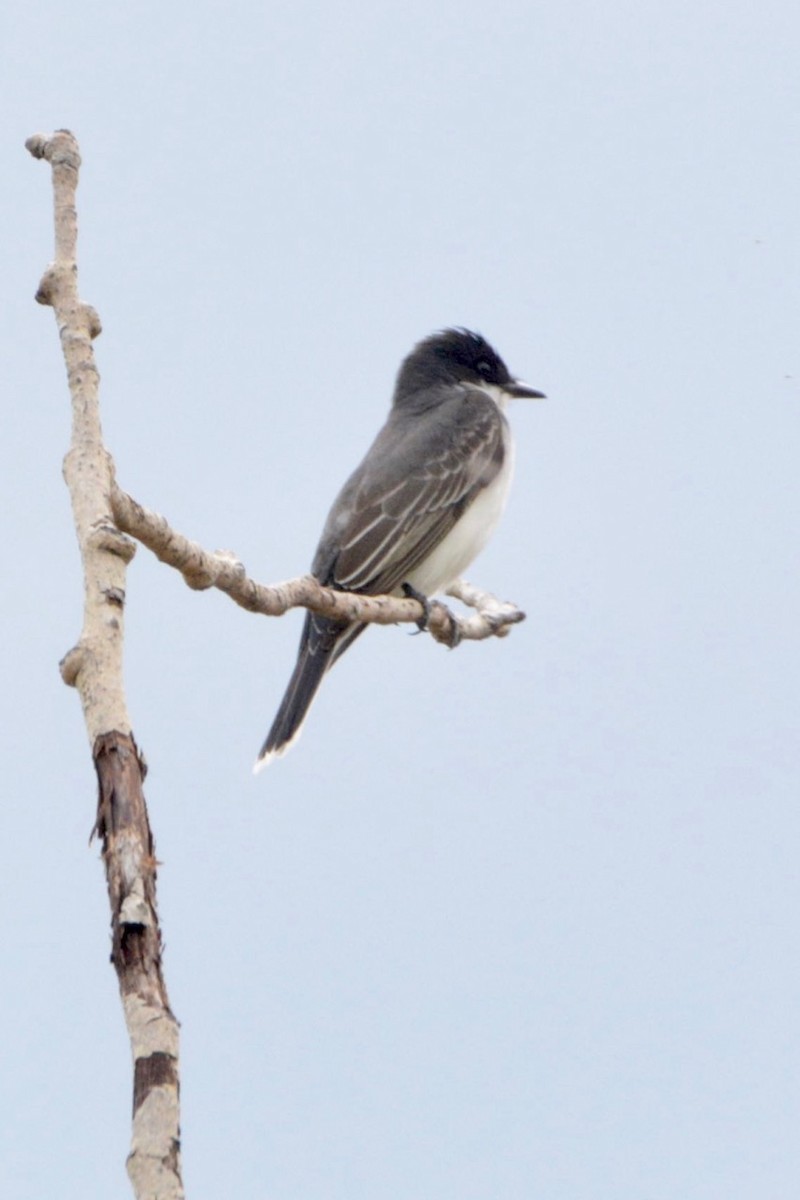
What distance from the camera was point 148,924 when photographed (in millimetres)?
2994

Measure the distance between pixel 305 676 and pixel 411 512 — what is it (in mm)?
1006

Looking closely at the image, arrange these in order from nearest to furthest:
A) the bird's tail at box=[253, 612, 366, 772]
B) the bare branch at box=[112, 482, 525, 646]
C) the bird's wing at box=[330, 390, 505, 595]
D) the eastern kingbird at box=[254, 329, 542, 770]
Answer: the bare branch at box=[112, 482, 525, 646] → the bird's tail at box=[253, 612, 366, 772] → the eastern kingbird at box=[254, 329, 542, 770] → the bird's wing at box=[330, 390, 505, 595]

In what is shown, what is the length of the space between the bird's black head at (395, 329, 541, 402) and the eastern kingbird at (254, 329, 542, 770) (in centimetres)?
9

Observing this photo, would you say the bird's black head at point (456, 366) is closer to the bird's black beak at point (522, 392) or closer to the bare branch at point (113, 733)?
the bird's black beak at point (522, 392)

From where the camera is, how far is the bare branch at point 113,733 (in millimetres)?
2754

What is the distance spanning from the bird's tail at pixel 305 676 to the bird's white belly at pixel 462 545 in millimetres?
549

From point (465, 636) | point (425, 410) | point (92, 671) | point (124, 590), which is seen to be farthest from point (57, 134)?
point (425, 410)


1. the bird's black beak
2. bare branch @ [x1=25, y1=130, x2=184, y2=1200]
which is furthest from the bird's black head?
bare branch @ [x1=25, y1=130, x2=184, y2=1200]

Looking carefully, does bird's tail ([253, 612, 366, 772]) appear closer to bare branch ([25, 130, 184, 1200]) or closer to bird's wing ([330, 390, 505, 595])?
bird's wing ([330, 390, 505, 595])

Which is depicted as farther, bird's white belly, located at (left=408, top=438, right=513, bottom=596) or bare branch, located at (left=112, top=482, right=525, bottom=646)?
bird's white belly, located at (left=408, top=438, right=513, bottom=596)

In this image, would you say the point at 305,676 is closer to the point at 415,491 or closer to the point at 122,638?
the point at 415,491

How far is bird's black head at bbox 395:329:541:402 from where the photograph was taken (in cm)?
1037

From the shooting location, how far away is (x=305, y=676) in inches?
326

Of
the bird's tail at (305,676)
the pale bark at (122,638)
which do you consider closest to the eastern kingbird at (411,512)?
the bird's tail at (305,676)
